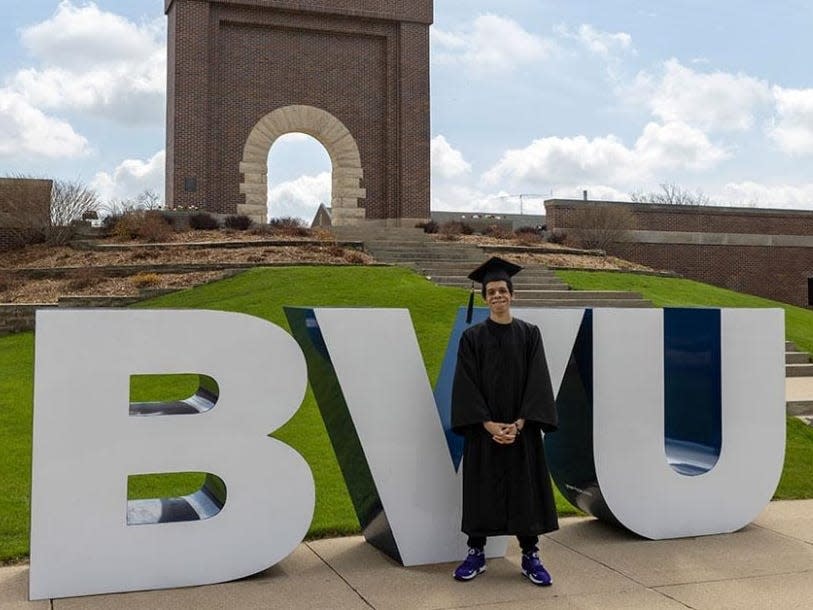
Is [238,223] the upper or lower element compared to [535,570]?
upper

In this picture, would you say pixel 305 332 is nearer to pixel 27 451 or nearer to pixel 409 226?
pixel 27 451

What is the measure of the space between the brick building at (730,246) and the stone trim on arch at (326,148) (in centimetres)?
712

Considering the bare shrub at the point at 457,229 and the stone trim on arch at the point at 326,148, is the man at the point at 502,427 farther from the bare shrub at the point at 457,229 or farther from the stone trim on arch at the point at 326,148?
the stone trim on arch at the point at 326,148

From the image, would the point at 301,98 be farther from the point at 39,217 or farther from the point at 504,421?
the point at 504,421

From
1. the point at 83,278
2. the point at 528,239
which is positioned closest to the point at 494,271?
the point at 83,278

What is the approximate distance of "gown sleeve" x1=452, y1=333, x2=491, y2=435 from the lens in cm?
464

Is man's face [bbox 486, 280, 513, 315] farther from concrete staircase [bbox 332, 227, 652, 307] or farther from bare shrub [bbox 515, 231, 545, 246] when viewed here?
bare shrub [bbox 515, 231, 545, 246]

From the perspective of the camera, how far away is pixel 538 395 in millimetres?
4664

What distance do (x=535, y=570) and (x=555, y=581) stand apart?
5.8 inches

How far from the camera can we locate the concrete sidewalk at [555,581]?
14.0 ft

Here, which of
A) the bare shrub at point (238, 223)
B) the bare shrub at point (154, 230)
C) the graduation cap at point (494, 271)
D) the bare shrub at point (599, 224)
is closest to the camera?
the graduation cap at point (494, 271)

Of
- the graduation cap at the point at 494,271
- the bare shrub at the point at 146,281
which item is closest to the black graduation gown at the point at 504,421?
the graduation cap at the point at 494,271

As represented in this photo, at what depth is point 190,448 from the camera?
4566mm

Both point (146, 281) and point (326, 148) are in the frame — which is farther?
point (326, 148)
